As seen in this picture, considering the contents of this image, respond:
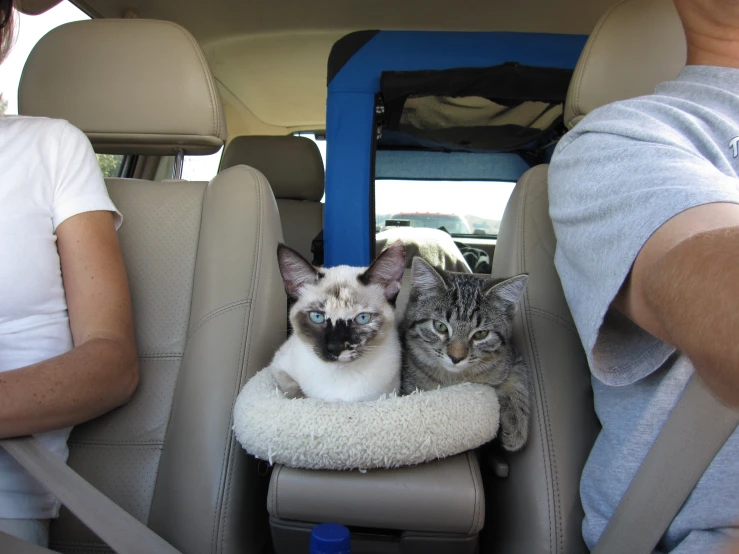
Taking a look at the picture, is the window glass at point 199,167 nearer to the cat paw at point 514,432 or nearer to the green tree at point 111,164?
the green tree at point 111,164

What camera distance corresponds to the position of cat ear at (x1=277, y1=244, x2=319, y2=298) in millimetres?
1413

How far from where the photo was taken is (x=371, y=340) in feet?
4.49

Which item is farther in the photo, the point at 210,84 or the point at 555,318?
the point at 210,84

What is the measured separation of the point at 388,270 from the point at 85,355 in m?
0.76

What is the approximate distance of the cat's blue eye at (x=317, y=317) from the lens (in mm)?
1386

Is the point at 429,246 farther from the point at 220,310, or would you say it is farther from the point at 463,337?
the point at 220,310

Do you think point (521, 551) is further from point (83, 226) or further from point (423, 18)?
point (423, 18)

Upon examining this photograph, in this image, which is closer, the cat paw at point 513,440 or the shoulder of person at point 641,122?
the shoulder of person at point 641,122

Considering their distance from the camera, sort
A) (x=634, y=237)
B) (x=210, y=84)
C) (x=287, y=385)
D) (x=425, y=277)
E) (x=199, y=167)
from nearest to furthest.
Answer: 1. (x=634, y=237)
2. (x=287, y=385)
3. (x=425, y=277)
4. (x=210, y=84)
5. (x=199, y=167)

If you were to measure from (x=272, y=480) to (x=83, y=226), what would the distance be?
2.81 ft

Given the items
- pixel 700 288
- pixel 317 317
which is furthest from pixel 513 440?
pixel 700 288

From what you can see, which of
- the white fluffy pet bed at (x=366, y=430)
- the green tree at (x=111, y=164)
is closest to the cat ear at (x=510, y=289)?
the white fluffy pet bed at (x=366, y=430)

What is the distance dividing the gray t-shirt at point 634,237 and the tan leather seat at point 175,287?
817 mm

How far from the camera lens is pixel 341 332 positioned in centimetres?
133
